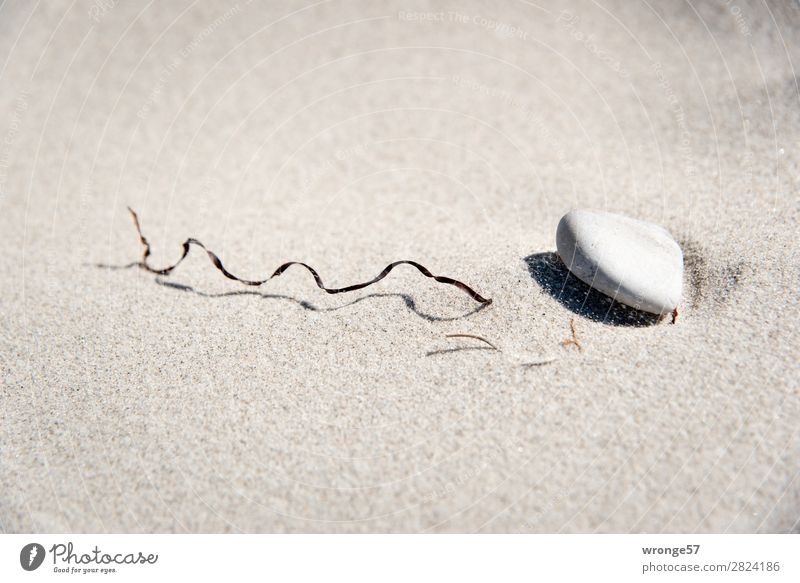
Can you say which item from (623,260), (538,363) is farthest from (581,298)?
(538,363)

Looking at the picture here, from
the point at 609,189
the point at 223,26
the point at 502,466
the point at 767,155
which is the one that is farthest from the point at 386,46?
the point at 502,466

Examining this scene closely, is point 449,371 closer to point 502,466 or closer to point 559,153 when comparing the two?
point 502,466

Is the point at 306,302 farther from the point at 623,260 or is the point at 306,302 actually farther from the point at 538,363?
the point at 623,260
